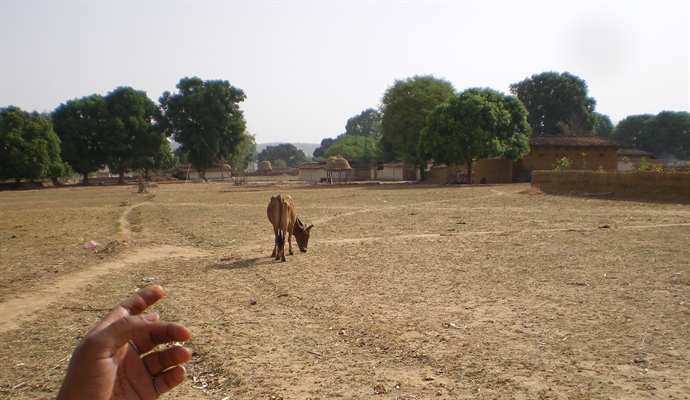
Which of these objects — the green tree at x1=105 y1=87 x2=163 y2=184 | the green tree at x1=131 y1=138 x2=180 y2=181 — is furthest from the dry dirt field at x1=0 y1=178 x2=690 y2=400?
the green tree at x1=131 y1=138 x2=180 y2=181

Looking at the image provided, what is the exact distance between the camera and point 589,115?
84.4 meters

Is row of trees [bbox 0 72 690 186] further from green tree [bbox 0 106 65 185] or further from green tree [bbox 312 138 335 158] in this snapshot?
green tree [bbox 312 138 335 158]

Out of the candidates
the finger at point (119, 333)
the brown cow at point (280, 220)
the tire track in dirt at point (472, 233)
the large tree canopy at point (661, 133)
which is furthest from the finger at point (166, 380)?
the large tree canopy at point (661, 133)

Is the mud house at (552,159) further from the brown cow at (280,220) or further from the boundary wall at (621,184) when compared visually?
the brown cow at (280,220)

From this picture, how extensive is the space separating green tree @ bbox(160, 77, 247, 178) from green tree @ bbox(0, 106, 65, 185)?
16529 millimetres

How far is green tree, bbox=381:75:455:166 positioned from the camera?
6238 cm

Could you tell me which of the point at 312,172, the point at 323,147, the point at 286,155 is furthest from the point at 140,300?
the point at 286,155

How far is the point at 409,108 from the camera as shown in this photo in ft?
208

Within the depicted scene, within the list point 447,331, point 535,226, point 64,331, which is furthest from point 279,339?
point 535,226

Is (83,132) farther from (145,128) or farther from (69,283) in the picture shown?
(69,283)

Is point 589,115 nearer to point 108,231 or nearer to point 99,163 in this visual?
point 99,163

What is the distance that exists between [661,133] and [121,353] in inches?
4031

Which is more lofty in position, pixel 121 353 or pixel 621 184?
pixel 121 353

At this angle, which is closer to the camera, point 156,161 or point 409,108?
point 409,108
